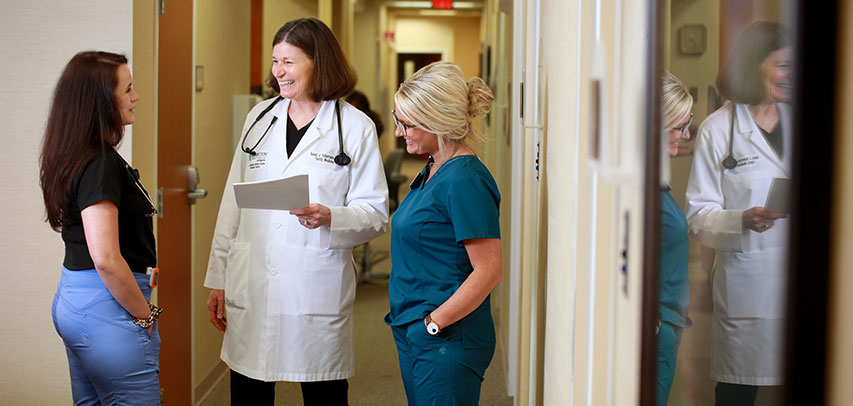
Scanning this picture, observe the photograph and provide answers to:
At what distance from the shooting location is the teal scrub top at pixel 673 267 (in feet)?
2.61

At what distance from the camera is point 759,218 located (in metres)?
0.67

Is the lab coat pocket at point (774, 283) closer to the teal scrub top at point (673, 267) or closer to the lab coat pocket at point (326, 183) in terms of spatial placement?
the teal scrub top at point (673, 267)

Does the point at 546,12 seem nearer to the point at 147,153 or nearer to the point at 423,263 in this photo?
the point at 423,263

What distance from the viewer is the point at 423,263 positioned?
2.06m

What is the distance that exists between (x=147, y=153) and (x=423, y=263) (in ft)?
4.66

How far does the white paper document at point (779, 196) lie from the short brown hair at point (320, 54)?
2.04 metres

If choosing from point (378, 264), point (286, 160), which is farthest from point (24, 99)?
point (378, 264)

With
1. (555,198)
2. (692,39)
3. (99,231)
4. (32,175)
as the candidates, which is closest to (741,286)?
(692,39)

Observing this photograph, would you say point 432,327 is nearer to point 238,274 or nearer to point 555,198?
point 555,198

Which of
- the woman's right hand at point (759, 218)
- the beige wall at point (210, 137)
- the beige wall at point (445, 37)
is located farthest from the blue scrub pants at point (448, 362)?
the beige wall at point (445, 37)

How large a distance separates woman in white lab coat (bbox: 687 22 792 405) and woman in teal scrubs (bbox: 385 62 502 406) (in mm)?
1202

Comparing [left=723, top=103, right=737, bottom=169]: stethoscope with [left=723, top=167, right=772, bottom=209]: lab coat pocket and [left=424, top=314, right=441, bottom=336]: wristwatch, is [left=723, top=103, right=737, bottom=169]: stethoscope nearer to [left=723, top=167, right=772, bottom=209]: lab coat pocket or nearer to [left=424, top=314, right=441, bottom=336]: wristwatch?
[left=723, top=167, right=772, bottom=209]: lab coat pocket

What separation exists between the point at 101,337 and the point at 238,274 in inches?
20.5

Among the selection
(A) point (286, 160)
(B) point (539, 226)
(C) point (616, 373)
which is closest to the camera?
(C) point (616, 373)
